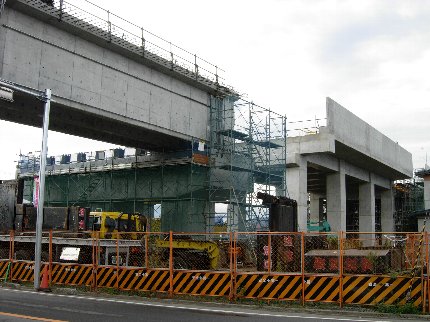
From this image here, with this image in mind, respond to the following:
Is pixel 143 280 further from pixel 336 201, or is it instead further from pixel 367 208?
pixel 367 208

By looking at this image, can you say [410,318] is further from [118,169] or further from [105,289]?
[118,169]

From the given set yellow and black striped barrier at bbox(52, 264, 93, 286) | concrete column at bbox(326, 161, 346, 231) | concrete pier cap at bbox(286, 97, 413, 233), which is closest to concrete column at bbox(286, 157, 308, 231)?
concrete pier cap at bbox(286, 97, 413, 233)

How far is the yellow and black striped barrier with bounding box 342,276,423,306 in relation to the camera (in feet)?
43.1

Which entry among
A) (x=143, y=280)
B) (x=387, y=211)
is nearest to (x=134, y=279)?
(x=143, y=280)

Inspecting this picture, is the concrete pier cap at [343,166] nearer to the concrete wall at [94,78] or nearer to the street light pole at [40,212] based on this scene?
the concrete wall at [94,78]

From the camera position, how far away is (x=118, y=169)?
3688 centimetres

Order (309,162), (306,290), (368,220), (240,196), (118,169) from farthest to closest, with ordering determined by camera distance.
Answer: (368,220), (309,162), (118,169), (240,196), (306,290)

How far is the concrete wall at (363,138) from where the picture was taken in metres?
38.1

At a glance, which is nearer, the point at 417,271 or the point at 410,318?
the point at 410,318

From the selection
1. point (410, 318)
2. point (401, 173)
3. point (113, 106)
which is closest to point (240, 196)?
point (113, 106)

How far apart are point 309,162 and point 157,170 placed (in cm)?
1241

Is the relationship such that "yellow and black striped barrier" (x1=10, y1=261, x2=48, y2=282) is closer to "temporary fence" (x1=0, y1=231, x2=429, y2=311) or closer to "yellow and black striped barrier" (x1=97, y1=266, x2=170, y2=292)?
"temporary fence" (x1=0, y1=231, x2=429, y2=311)

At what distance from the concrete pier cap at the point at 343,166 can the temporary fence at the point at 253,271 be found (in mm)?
15854

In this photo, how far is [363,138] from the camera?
4325 centimetres
